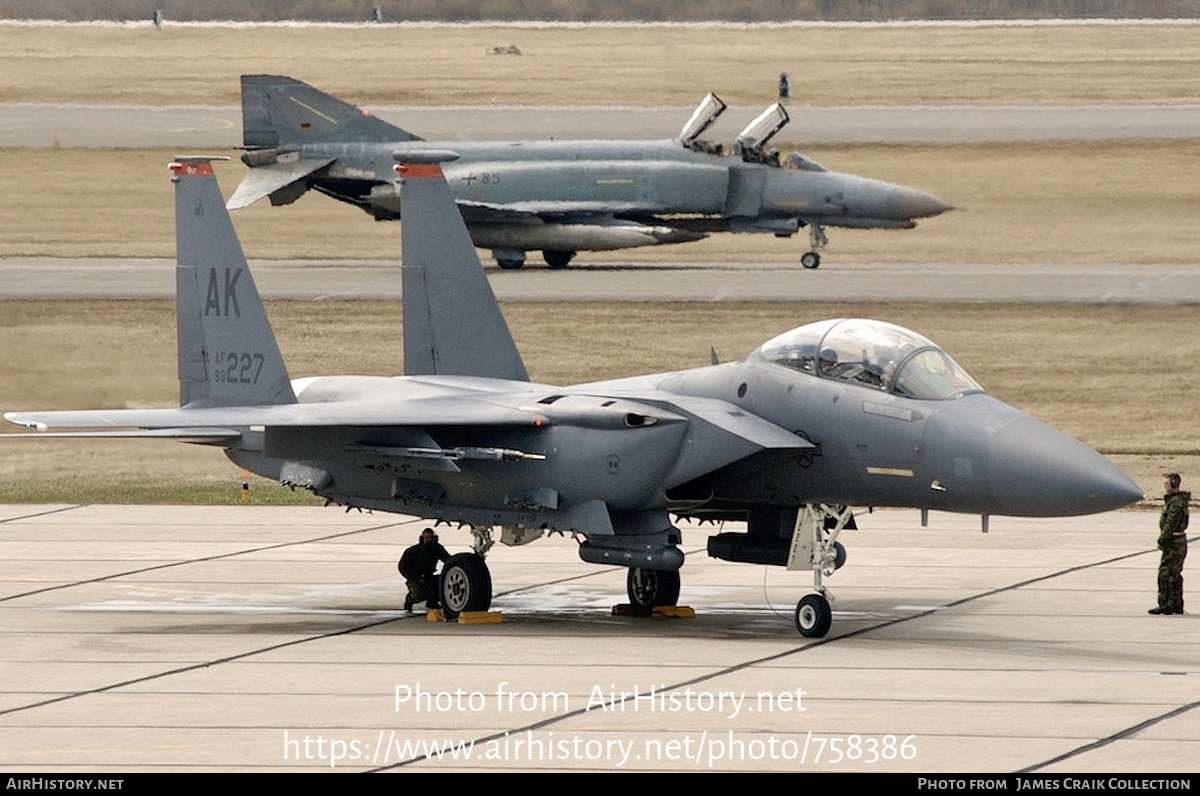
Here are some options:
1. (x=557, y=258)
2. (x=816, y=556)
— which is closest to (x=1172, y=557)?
(x=816, y=556)

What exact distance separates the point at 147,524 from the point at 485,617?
7.82 meters

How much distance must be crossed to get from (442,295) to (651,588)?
3.54 meters

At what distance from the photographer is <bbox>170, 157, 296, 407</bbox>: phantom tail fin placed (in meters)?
20.2

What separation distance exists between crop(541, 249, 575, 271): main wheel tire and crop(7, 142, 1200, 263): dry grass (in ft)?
13.2

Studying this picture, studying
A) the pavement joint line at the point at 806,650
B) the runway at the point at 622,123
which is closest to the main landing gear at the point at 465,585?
the pavement joint line at the point at 806,650

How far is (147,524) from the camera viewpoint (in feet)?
83.2

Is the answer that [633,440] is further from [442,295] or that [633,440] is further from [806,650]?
[442,295]

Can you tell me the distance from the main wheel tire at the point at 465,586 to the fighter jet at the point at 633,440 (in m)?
0.02

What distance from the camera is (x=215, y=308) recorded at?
20.4 m

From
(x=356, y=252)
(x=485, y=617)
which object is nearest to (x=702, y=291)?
(x=356, y=252)

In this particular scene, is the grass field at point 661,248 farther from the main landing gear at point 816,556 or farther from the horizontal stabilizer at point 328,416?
the main landing gear at point 816,556

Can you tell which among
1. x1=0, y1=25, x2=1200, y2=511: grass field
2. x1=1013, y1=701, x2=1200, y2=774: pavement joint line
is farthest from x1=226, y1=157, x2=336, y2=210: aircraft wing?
x1=1013, y1=701, x2=1200, y2=774: pavement joint line

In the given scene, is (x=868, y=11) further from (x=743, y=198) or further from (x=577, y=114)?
(x=743, y=198)

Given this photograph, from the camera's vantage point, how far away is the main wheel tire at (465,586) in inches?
738
